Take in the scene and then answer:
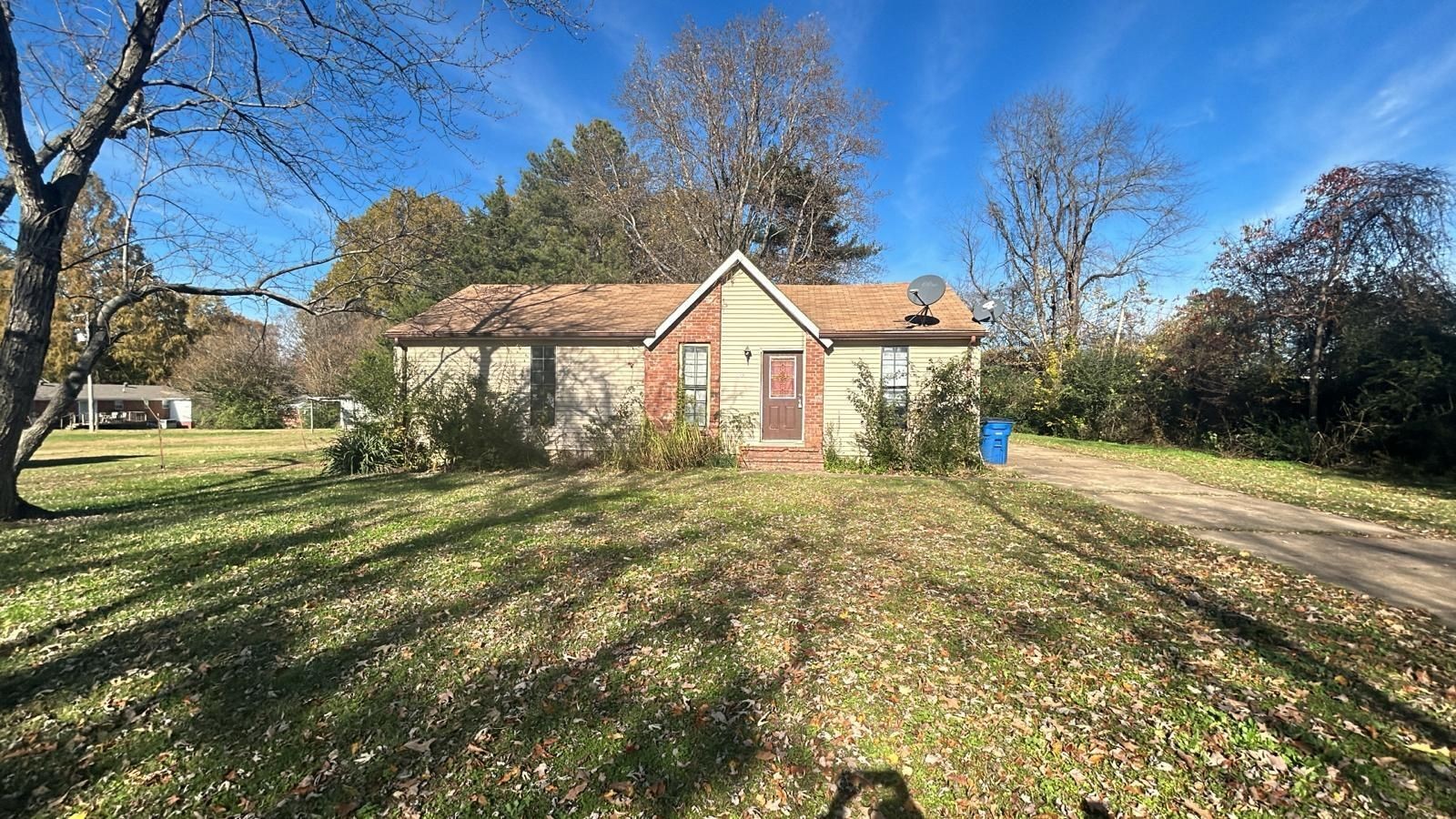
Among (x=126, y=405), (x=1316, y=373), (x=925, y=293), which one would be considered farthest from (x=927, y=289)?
(x=126, y=405)

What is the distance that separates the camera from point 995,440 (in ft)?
41.2

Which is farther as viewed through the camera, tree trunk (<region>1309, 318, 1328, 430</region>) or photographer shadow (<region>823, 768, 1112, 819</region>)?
tree trunk (<region>1309, 318, 1328, 430</region>)

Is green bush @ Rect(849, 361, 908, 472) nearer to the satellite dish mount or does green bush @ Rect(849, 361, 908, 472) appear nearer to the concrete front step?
the concrete front step

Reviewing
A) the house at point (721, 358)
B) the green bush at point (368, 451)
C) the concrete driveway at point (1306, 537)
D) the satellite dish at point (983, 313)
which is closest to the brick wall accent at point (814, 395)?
the house at point (721, 358)

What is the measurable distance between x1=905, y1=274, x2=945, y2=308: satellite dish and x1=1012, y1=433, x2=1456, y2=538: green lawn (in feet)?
20.1

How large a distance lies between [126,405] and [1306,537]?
6263 cm

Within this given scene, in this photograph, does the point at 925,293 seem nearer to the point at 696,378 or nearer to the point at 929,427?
the point at 929,427

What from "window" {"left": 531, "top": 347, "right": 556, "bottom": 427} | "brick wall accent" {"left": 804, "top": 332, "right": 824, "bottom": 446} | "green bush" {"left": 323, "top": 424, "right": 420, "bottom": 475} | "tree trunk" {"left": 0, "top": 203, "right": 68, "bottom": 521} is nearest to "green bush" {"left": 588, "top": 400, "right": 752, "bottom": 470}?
"window" {"left": 531, "top": 347, "right": 556, "bottom": 427}

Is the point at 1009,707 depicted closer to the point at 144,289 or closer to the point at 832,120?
the point at 144,289

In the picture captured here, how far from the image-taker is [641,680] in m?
3.37

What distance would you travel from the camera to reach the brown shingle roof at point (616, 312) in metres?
12.6

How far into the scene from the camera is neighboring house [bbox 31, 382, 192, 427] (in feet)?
119

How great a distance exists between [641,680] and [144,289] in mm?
9940

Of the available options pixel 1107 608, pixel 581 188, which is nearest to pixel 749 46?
pixel 581 188
